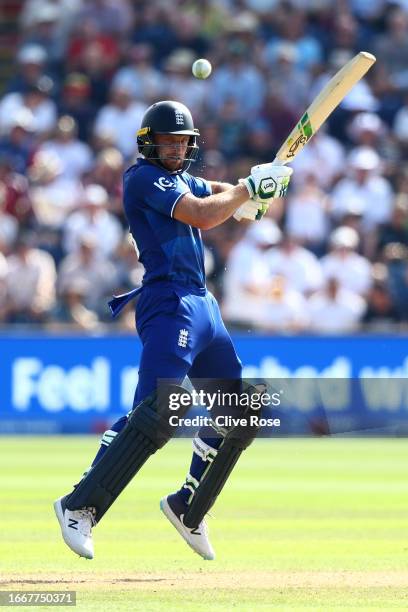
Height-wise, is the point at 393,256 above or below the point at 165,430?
below

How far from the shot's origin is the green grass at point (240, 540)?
5.52 meters

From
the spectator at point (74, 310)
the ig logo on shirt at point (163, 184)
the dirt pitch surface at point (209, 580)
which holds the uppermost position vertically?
the ig logo on shirt at point (163, 184)

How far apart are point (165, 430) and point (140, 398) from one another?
8.8 inches

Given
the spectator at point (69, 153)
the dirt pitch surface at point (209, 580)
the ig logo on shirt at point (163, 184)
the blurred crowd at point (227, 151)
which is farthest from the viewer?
the spectator at point (69, 153)

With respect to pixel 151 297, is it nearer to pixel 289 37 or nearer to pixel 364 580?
pixel 364 580

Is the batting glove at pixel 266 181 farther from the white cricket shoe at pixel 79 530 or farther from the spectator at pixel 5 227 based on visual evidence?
the spectator at pixel 5 227

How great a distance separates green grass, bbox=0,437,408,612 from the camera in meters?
5.52

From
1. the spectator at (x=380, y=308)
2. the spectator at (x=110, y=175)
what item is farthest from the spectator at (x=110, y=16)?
the spectator at (x=380, y=308)

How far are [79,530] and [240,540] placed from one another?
1.28 meters

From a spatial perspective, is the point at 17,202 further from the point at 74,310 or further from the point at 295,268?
the point at 295,268

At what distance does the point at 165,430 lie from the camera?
6008mm

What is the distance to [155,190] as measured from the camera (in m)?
6.25

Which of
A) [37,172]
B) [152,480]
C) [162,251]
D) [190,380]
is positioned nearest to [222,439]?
[190,380]

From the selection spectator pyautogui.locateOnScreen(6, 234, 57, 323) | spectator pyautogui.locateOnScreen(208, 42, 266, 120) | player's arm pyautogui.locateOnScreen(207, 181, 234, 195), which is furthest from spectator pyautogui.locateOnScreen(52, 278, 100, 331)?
player's arm pyautogui.locateOnScreen(207, 181, 234, 195)
